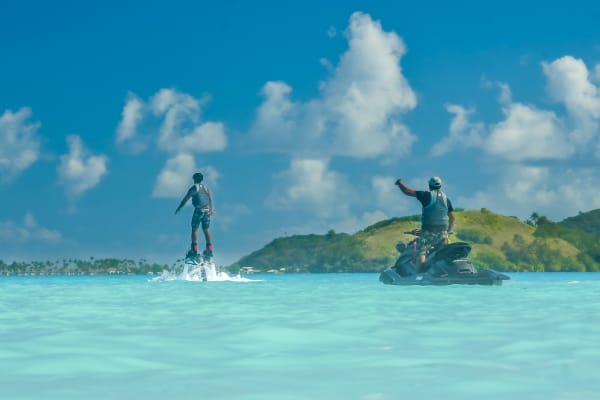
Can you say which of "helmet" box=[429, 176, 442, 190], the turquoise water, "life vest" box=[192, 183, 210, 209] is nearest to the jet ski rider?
"helmet" box=[429, 176, 442, 190]

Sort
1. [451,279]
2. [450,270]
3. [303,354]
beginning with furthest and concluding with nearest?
[450,270] → [451,279] → [303,354]

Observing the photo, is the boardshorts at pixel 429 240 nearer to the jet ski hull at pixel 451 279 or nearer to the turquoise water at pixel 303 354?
the jet ski hull at pixel 451 279

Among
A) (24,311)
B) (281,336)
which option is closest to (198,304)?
(24,311)

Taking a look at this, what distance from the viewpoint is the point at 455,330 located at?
11.7 metres

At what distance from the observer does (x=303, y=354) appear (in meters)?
9.39

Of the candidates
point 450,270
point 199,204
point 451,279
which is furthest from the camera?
point 199,204

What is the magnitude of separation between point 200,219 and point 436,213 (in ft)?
39.1

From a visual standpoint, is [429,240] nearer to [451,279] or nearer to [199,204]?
[451,279]

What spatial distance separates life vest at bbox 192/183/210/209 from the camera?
3556 centimetres

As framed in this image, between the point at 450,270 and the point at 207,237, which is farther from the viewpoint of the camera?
the point at 207,237

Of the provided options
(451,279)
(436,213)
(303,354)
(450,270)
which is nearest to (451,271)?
(450,270)

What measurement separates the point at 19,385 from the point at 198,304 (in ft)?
35.2

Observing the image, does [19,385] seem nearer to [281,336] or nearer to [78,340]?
[78,340]

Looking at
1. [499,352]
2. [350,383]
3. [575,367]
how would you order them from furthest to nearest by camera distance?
1. [499,352]
2. [575,367]
3. [350,383]
